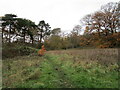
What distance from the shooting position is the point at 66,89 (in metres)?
5.38

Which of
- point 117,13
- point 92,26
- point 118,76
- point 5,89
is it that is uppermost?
point 117,13

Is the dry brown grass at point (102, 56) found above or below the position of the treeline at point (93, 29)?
below

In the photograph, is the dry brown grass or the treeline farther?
the treeline

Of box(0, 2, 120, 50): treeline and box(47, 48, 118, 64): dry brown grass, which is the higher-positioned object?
box(0, 2, 120, 50): treeline

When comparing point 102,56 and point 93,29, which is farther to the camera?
point 93,29

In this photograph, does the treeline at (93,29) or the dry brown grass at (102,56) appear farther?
the treeline at (93,29)

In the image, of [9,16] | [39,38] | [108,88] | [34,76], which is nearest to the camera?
[108,88]

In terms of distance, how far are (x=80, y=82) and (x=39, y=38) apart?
147 ft

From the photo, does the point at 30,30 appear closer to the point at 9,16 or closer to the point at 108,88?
the point at 9,16

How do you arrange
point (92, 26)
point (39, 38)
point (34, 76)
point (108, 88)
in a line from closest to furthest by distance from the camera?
point (108, 88) < point (34, 76) < point (92, 26) < point (39, 38)

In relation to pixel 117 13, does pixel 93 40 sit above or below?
below

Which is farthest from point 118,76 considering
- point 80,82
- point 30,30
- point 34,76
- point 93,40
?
point 30,30

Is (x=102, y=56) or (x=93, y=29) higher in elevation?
(x=93, y=29)

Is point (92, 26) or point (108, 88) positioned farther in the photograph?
point (92, 26)
